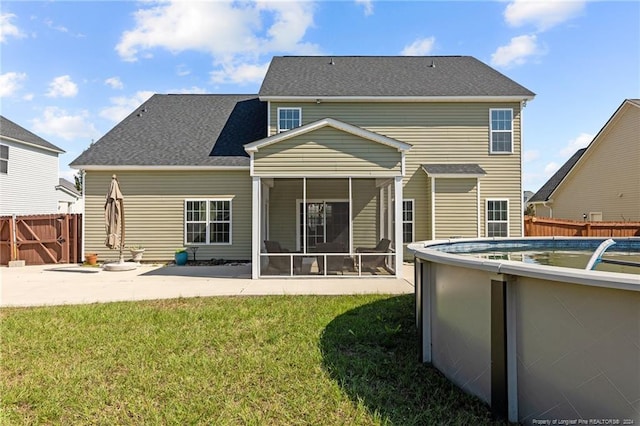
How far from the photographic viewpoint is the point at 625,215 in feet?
58.3

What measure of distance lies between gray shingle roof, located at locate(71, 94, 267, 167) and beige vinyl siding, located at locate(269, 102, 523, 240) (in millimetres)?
2211

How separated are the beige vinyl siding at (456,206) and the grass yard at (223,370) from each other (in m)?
7.87

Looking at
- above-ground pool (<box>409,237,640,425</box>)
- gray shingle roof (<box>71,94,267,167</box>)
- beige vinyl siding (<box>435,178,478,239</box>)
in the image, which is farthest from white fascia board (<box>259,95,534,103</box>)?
above-ground pool (<box>409,237,640,425</box>)

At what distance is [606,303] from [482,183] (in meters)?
13.0

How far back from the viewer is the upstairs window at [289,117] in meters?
14.6

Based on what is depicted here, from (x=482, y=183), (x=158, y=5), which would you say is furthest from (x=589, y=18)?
(x=158, y=5)

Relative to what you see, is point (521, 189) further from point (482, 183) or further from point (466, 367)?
point (466, 367)

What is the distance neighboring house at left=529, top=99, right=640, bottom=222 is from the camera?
17562 millimetres

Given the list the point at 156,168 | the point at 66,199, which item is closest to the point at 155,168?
the point at 156,168

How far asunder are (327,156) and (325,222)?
189 inches

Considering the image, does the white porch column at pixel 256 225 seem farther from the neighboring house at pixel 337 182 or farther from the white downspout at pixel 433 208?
the white downspout at pixel 433 208

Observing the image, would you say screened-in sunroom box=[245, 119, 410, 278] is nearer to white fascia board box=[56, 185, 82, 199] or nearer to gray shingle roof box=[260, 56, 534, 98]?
gray shingle roof box=[260, 56, 534, 98]

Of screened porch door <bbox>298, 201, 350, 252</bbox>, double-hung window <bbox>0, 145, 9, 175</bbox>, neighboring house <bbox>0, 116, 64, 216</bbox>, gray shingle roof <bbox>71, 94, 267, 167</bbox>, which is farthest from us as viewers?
neighboring house <bbox>0, 116, 64, 216</bbox>

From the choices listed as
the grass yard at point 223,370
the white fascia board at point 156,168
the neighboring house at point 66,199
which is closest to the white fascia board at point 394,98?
the white fascia board at point 156,168
